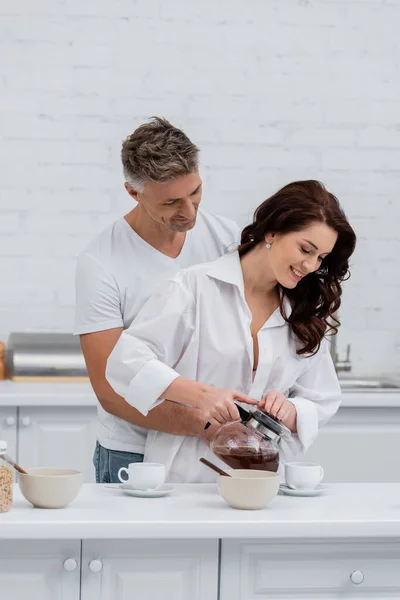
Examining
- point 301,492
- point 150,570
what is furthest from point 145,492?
point 301,492

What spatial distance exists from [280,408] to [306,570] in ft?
1.42

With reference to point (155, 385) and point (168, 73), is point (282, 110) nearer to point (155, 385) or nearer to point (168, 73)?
point (168, 73)

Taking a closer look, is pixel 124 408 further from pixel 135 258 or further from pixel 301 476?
pixel 301 476

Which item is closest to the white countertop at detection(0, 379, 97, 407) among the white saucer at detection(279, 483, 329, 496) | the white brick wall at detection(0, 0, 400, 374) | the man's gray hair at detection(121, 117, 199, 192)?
the white brick wall at detection(0, 0, 400, 374)

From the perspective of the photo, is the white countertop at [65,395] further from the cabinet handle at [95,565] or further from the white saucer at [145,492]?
the cabinet handle at [95,565]

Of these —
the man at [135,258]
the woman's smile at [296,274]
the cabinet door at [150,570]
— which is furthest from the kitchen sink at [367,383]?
the cabinet door at [150,570]

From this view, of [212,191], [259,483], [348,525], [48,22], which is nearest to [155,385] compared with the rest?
[259,483]

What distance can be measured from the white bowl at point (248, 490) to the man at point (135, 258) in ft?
1.50

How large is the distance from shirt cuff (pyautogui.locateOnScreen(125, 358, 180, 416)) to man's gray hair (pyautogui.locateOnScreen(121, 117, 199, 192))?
0.55 metres

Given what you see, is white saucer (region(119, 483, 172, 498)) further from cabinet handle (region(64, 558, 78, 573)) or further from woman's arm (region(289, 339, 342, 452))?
woman's arm (region(289, 339, 342, 452))

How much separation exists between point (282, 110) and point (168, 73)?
1.85ft

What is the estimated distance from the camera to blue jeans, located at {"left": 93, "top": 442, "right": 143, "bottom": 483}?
8.71 feet

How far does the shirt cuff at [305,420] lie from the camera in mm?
2396

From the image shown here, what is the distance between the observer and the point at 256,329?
2.50 metres
